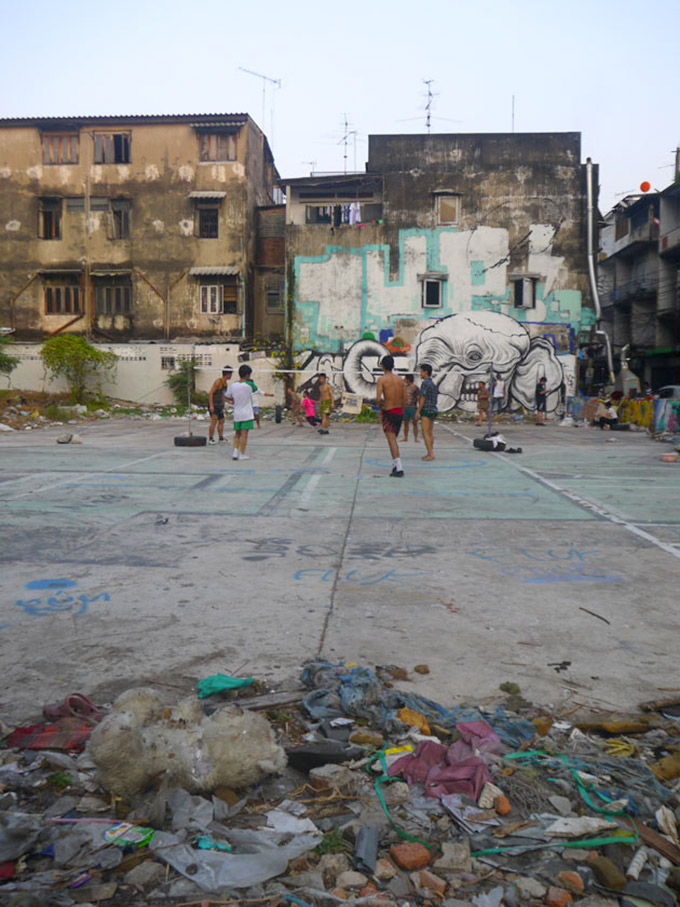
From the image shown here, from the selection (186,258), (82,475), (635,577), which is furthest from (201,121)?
(635,577)

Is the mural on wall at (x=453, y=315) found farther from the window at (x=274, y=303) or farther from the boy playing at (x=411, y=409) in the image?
the boy playing at (x=411, y=409)

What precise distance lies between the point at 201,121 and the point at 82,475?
27.7 metres

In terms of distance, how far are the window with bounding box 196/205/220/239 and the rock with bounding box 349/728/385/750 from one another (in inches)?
1324

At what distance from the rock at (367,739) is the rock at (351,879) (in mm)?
729

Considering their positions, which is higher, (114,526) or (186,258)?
(186,258)

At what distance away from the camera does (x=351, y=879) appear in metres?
2.12

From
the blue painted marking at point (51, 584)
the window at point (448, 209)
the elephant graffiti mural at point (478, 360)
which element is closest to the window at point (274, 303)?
the elephant graffiti mural at point (478, 360)

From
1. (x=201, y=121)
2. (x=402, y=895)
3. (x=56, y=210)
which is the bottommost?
(x=402, y=895)

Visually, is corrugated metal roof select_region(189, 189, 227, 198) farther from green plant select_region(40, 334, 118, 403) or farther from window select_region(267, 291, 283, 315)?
green plant select_region(40, 334, 118, 403)

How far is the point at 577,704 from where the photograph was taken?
10.7 ft

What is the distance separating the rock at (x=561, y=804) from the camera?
2439mm

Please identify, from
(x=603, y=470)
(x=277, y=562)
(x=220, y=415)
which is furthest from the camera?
(x=220, y=415)

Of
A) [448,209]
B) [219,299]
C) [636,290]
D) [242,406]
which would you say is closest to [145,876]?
[242,406]

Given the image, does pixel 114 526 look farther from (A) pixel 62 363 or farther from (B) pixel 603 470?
(A) pixel 62 363
